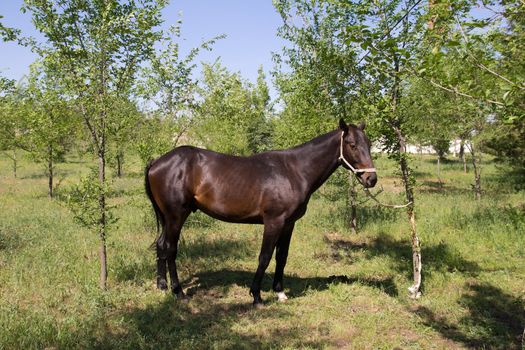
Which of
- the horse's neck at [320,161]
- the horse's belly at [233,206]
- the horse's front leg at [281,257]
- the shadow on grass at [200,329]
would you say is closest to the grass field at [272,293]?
the shadow on grass at [200,329]

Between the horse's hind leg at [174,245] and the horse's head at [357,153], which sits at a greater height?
the horse's head at [357,153]

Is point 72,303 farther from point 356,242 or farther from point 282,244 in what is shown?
point 356,242

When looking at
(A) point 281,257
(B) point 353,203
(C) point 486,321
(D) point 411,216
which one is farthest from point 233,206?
(B) point 353,203

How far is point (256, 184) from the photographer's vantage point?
6285 millimetres

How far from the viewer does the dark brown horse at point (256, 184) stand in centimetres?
614

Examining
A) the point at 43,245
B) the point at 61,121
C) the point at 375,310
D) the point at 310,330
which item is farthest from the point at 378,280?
the point at 61,121

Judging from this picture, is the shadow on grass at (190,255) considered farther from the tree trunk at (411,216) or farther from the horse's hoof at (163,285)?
the tree trunk at (411,216)

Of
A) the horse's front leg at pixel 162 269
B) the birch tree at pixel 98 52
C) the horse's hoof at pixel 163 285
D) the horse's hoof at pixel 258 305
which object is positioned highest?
the birch tree at pixel 98 52

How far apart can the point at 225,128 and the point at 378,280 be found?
40.8 feet

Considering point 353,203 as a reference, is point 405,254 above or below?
below

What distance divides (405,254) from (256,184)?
15.5ft

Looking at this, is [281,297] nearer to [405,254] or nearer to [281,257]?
[281,257]

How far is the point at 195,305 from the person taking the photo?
20.1 ft

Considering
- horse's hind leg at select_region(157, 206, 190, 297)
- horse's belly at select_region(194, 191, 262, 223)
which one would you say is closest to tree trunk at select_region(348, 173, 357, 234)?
horse's belly at select_region(194, 191, 262, 223)
